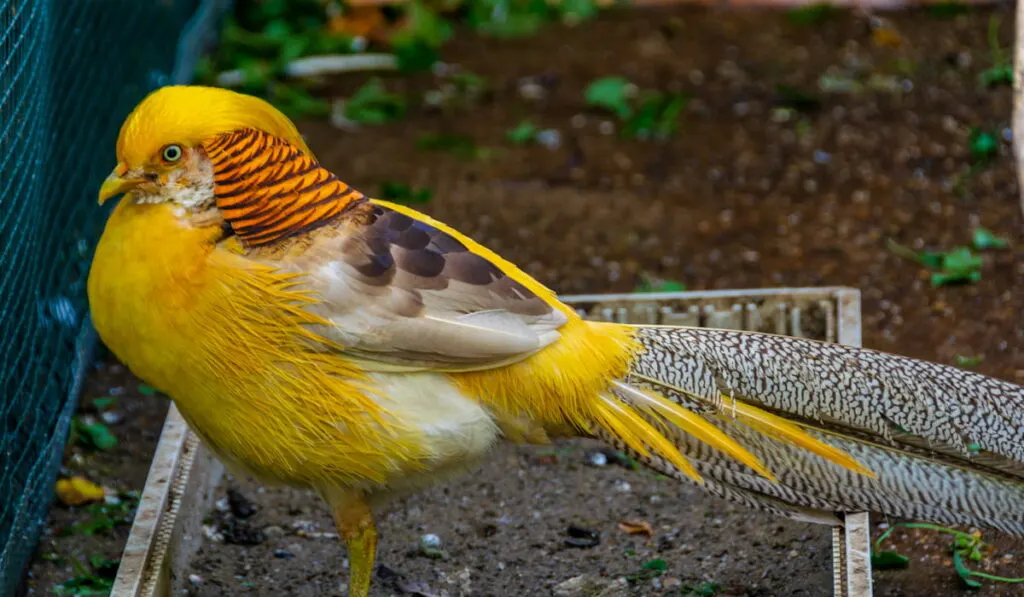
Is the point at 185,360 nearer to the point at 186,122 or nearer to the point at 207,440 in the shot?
the point at 207,440

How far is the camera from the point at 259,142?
289cm

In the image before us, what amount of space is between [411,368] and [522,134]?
10.7ft

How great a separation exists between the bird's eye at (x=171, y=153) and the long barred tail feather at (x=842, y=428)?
1.11m

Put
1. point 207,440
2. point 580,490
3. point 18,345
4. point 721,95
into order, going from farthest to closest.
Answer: point 721,95
point 580,490
point 18,345
point 207,440

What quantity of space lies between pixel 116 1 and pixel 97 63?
0.41 m

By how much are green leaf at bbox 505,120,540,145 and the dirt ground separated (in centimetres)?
6

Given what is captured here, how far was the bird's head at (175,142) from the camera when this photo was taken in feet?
9.27

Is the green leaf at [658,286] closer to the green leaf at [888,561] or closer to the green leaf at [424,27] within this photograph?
the green leaf at [888,561]

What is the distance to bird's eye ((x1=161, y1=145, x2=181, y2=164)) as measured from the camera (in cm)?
284

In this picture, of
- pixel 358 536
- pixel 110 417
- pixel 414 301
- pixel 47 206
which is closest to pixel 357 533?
pixel 358 536

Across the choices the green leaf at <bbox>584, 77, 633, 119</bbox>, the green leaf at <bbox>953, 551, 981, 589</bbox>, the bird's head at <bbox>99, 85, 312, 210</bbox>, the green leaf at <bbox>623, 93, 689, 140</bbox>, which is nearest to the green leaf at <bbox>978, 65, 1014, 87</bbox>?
the green leaf at <bbox>623, 93, 689, 140</bbox>

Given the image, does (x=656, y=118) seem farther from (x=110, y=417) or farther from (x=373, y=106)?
(x=110, y=417)

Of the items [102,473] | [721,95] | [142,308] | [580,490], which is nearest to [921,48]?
[721,95]

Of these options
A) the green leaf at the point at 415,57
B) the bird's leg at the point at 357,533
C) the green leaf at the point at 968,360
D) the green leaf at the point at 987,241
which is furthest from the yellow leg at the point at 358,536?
the green leaf at the point at 415,57
